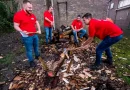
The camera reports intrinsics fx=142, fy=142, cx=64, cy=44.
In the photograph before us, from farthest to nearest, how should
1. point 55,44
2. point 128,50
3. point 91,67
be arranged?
point 55,44 → point 128,50 → point 91,67

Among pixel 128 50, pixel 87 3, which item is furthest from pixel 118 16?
pixel 128 50

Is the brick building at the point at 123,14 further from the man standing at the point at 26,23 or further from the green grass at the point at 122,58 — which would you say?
the man standing at the point at 26,23

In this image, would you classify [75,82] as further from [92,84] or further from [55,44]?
[55,44]

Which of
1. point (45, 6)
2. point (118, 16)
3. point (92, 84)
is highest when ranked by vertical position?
point (45, 6)

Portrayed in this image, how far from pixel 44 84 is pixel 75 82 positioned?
0.89 meters

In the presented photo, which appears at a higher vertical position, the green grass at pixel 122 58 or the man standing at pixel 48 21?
the man standing at pixel 48 21

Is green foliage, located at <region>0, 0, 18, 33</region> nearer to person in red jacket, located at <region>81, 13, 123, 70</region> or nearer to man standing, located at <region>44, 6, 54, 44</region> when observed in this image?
man standing, located at <region>44, 6, 54, 44</region>

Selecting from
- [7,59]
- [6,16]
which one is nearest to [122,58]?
[7,59]

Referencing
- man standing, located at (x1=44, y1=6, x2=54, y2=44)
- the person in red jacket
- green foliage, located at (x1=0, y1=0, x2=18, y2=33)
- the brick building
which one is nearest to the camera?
the person in red jacket

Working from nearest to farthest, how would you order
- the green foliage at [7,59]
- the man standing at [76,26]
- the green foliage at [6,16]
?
the green foliage at [7,59]
the man standing at [76,26]
the green foliage at [6,16]

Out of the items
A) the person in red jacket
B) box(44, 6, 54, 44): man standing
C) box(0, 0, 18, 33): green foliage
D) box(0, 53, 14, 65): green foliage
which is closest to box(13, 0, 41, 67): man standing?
box(0, 53, 14, 65): green foliage

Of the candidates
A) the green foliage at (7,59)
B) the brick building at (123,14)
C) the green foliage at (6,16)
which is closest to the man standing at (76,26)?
the green foliage at (7,59)

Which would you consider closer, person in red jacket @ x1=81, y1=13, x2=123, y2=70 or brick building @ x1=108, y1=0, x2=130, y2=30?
person in red jacket @ x1=81, y1=13, x2=123, y2=70

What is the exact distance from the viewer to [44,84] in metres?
3.99
